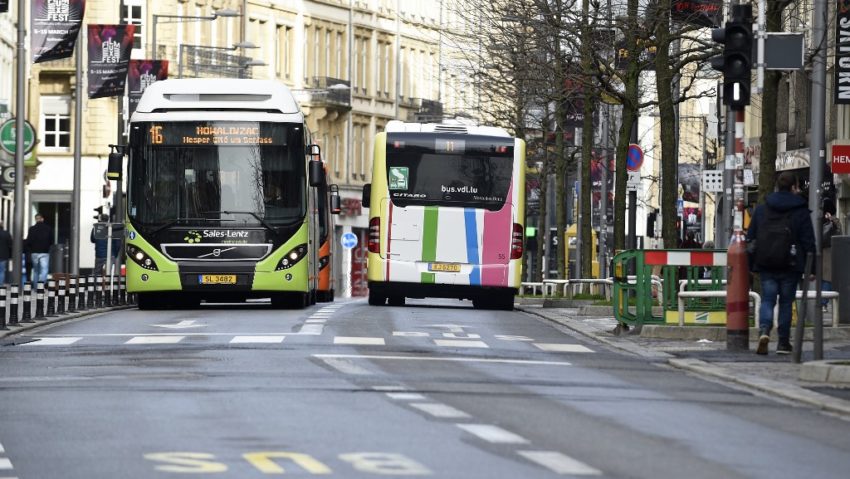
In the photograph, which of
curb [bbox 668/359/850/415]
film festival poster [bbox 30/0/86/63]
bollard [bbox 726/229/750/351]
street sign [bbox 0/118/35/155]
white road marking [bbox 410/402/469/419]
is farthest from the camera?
street sign [bbox 0/118/35/155]

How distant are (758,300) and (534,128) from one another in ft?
119

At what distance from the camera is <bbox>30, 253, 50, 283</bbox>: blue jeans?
51500 mm

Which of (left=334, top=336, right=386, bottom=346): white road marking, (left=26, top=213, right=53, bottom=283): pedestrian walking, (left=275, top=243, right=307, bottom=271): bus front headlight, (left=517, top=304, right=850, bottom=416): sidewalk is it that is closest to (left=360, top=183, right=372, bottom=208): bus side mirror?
(left=275, top=243, right=307, bottom=271): bus front headlight

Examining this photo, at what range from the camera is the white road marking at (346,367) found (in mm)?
18328

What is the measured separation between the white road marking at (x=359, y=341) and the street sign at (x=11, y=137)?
827 inches

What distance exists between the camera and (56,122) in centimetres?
8100

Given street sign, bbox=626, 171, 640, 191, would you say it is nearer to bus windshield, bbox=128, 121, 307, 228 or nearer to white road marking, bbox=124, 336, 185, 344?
bus windshield, bbox=128, 121, 307, 228

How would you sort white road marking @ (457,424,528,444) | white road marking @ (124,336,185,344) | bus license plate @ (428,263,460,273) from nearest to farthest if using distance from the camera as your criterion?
white road marking @ (457,424,528,444), white road marking @ (124,336,185,344), bus license plate @ (428,263,460,273)

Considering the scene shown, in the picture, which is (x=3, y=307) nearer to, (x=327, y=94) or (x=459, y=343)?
(x=459, y=343)

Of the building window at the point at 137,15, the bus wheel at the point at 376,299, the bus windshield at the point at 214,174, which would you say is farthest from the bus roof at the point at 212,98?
the building window at the point at 137,15

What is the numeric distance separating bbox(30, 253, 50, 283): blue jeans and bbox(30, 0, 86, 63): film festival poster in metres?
9.32

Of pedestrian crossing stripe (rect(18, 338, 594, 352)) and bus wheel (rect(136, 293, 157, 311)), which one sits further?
bus wheel (rect(136, 293, 157, 311))

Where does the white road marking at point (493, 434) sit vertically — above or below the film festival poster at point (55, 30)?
below

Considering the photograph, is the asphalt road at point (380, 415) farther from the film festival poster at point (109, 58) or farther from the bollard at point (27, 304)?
the film festival poster at point (109, 58)
